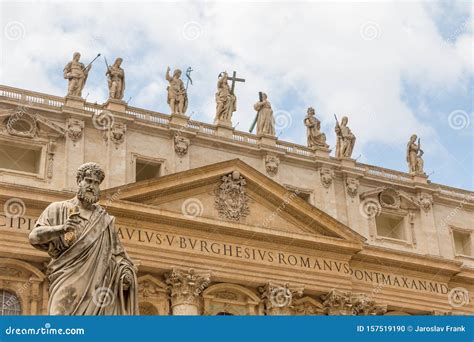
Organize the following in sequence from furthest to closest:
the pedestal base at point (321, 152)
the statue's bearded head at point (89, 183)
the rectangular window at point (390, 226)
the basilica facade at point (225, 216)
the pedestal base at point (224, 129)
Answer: the rectangular window at point (390, 226) → the pedestal base at point (321, 152) → the pedestal base at point (224, 129) → the basilica facade at point (225, 216) → the statue's bearded head at point (89, 183)

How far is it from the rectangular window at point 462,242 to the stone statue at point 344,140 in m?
6.05

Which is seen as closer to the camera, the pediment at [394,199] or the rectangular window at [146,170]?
the rectangular window at [146,170]

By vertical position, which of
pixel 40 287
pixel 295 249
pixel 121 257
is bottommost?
pixel 121 257

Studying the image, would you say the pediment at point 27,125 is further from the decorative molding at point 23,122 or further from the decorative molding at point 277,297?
the decorative molding at point 277,297

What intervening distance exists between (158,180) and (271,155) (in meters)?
5.56

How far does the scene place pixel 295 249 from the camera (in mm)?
31688

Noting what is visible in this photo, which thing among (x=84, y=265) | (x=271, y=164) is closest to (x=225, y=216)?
(x=271, y=164)

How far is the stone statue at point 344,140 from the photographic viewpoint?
35312 mm

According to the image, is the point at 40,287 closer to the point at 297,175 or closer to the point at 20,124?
the point at 20,124

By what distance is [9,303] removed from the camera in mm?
27234

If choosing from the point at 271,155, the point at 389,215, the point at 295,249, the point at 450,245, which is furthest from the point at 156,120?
the point at 450,245

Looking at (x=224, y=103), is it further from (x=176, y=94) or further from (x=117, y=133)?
(x=117, y=133)

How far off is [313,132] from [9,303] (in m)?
13.7

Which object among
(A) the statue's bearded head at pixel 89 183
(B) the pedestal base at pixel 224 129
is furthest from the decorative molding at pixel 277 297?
(A) the statue's bearded head at pixel 89 183
